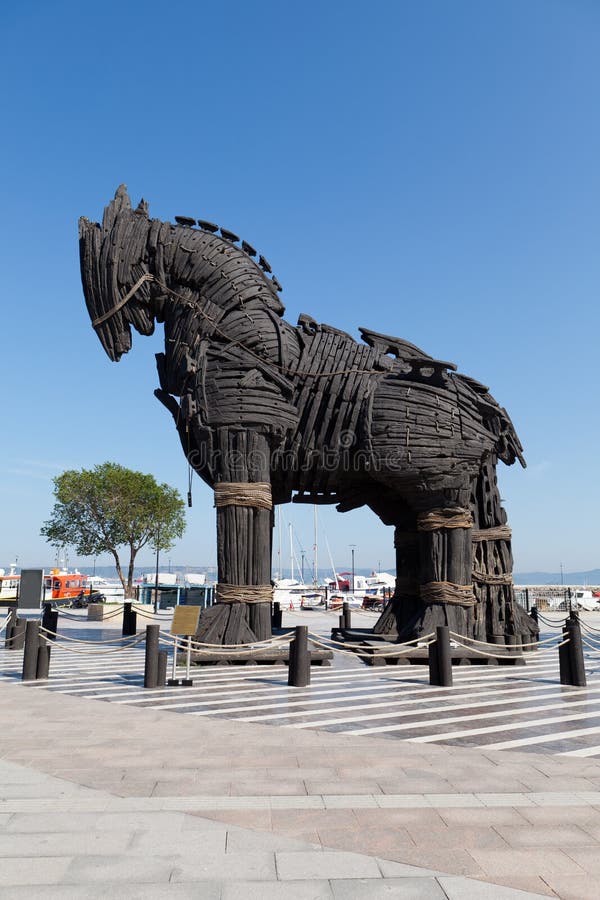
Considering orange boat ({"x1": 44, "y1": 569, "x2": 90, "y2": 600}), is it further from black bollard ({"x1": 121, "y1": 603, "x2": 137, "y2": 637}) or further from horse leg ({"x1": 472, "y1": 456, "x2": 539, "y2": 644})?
horse leg ({"x1": 472, "y1": 456, "x2": 539, "y2": 644})

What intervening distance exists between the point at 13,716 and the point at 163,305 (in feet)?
26.8

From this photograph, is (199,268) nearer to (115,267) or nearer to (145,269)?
(145,269)

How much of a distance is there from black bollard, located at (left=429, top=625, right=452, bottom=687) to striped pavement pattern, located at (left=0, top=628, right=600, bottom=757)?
23cm

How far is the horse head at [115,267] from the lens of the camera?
12.7 meters

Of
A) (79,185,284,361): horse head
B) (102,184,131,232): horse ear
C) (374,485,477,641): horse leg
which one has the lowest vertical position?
(374,485,477,641): horse leg

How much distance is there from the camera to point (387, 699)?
879 centimetres

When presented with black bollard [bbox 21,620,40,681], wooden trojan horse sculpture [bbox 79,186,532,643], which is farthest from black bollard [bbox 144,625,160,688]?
wooden trojan horse sculpture [bbox 79,186,532,643]

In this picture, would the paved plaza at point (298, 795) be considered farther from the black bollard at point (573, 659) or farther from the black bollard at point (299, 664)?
the black bollard at point (573, 659)

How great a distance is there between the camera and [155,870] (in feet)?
11.3

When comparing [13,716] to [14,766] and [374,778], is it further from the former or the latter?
[374,778]

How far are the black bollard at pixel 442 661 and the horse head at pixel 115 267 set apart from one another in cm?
832

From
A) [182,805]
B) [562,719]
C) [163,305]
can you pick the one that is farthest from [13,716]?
[163,305]

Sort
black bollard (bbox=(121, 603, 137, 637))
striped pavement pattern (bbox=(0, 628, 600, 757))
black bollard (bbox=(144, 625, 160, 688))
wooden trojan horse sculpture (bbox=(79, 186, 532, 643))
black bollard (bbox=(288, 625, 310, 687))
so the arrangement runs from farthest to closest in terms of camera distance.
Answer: black bollard (bbox=(121, 603, 137, 637)), wooden trojan horse sculpture (bbox=(79, 186, 532, 643)), black bollard (bbox=(288, 625, 310, 687)), black bollard (bbox=(144, 625, 160, 688)), striped pavement pattern (bbox=(0, 628, 600, 757))

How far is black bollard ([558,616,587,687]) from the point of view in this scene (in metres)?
10.1
